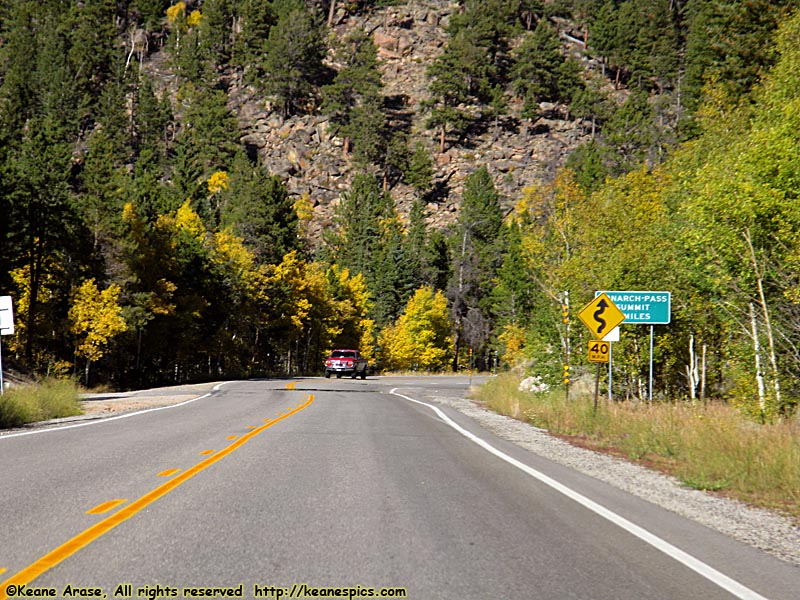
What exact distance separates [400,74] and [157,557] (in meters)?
167

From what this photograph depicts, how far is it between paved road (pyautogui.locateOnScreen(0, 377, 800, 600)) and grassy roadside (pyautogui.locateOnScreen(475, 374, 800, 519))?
6.46ft

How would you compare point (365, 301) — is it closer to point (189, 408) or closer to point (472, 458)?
point (189, 408)

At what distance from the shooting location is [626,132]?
94.7 metres

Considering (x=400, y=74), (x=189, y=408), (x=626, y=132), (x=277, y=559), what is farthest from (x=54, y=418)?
(x=400, y=74)

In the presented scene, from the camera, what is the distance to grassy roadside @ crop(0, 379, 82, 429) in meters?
14.6

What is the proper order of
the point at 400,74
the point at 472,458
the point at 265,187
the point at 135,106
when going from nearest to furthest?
the point at 472,458
the point at 265,187
the point at 135,106
the point at 400,74

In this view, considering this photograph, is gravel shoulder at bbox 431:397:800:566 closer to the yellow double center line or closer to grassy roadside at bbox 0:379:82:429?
the yellow double center line

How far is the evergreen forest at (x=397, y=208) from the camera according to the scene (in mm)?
19641

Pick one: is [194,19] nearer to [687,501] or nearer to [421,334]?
[421,334]

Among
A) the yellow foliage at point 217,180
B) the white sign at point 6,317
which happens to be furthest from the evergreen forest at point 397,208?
the white sign at point 6,317

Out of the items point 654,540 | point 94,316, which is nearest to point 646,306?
point 654,540

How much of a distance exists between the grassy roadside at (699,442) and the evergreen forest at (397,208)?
8.79ft

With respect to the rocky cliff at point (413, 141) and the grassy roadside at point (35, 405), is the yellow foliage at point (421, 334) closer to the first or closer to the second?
the rocky cliff at point (413, 141)

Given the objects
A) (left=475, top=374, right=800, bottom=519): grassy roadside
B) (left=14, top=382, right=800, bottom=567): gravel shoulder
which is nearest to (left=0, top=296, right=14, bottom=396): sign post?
(left=14, top=382, right=800, bottom=567): gravel shoulder
